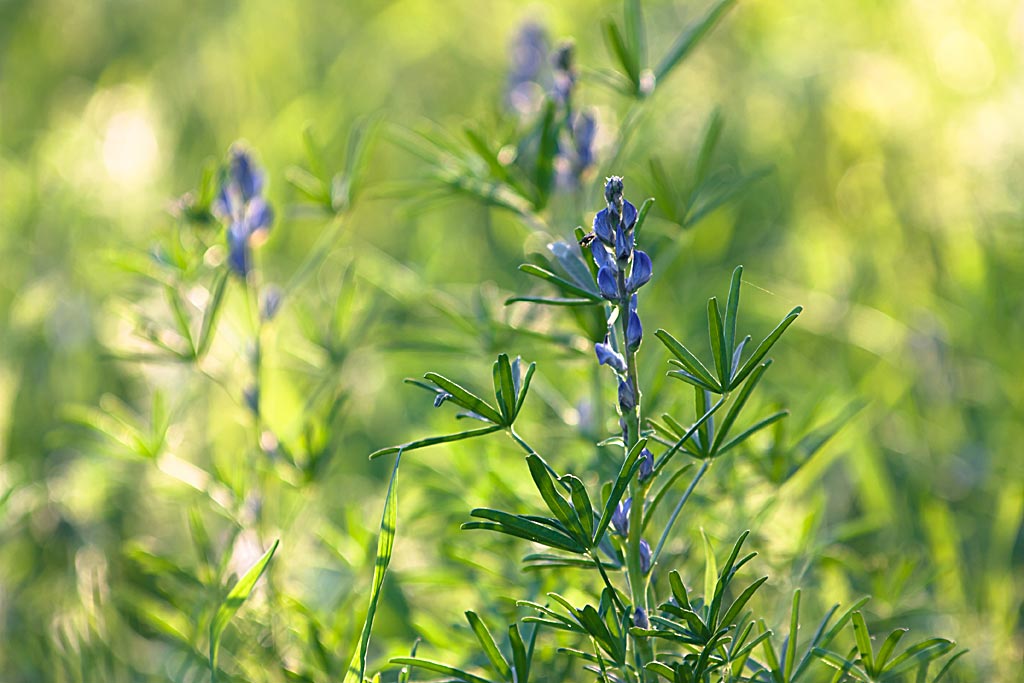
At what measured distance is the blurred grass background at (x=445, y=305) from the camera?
86 cm

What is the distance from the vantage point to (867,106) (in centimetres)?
160

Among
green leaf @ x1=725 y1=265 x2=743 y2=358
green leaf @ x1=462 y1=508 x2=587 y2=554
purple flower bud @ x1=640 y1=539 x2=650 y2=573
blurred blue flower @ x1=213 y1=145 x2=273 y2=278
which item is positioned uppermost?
green leaf @ x1=725 y1=265 x2=743 y2=358

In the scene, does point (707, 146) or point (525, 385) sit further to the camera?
point (707, 146)

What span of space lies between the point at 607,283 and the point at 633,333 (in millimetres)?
31

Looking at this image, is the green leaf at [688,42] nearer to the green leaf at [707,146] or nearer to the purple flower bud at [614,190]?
the green leaf at [707,146]

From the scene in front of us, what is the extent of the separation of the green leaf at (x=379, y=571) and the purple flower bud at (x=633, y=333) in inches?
5.5

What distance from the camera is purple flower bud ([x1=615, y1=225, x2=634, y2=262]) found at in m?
0.52

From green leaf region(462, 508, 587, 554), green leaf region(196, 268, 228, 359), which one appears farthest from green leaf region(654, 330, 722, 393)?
green leaf region(196, 268, 228, 359)

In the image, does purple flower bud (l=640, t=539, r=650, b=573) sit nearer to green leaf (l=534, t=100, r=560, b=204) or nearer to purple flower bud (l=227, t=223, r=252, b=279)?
green leaf (l=534, t=100, r=560, b=204)

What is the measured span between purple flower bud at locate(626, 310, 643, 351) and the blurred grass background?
0.22m

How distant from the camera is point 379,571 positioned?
56 cm

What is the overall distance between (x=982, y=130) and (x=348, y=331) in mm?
953

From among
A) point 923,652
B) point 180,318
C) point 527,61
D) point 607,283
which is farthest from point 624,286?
point 527,61

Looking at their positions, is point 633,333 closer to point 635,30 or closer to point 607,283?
point 607,283
